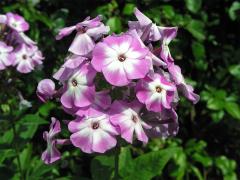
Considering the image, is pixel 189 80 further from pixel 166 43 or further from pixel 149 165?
pixel 166 43

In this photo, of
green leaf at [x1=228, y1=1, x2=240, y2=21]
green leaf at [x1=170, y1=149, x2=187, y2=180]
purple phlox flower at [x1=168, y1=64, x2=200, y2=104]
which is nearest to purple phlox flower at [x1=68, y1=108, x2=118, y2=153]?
purple phlox flower at [x1=168, y1=64, x2=200, y2=104]

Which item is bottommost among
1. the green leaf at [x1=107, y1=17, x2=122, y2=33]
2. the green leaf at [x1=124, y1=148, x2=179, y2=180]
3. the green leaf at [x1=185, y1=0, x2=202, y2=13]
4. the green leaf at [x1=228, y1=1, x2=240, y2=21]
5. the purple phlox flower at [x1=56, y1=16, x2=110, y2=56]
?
the green leaf at [x1=228, y1=1, x2=240, y2=21]

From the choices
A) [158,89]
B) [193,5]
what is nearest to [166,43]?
[158,89]

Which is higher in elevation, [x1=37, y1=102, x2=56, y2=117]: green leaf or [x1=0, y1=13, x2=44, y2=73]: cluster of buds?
[x1=0, y1=13, x2=44, y2=73]: cluster of buds

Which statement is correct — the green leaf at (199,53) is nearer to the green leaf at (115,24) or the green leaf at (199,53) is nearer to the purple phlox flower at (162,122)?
A: the green leaf at (115,24)

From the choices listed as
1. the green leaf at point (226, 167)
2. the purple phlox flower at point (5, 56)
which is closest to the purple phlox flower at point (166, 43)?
the purple phlox flower at point (5, 56)

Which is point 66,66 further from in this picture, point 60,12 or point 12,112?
point 60,12

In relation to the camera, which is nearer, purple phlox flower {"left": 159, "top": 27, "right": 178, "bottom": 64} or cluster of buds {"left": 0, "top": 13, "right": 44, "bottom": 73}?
purple phlox flower {"left": 159, "top": 27, "right": 178, "bottom": 64}

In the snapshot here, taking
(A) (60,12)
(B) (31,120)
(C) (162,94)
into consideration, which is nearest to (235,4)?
(A) (60,12)

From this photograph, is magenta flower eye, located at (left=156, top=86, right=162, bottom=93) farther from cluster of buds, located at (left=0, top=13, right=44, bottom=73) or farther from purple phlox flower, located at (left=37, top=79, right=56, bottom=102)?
cluster of buds, located at (left=0, top=13, right=44, bottom=73)
